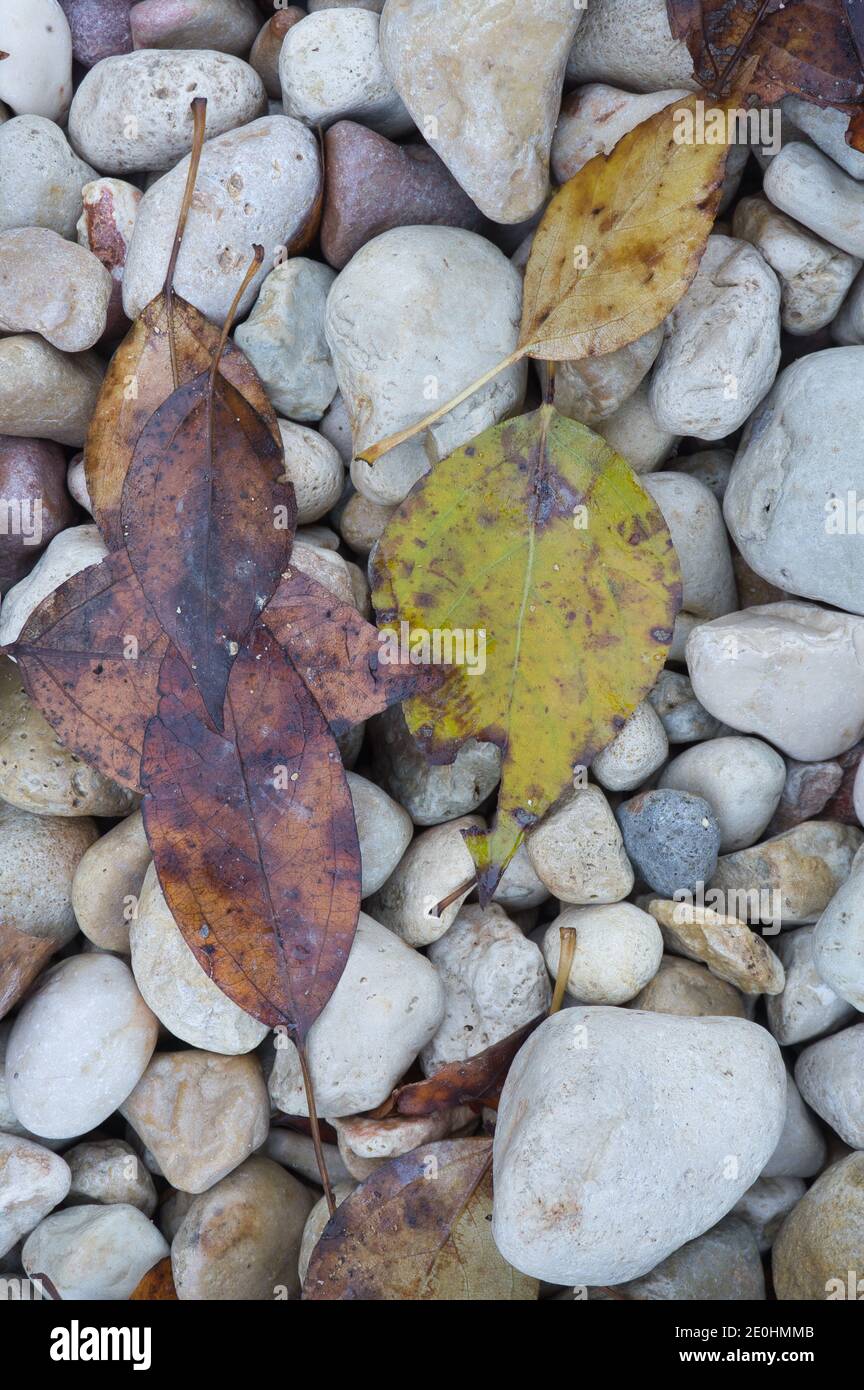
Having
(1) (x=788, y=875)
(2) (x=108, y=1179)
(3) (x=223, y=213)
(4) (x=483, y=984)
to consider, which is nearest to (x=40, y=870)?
(2) (x=108, y=1179)

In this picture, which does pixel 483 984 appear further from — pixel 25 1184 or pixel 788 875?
pixel 25 1184

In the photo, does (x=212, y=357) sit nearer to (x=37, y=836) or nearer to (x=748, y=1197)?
(x=37, y=836)

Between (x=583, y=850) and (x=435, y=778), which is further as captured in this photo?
(x=435, y=778)

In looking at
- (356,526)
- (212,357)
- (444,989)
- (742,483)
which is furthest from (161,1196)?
(742,483)

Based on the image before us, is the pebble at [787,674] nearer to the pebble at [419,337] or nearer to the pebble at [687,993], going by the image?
the pebble at [687,993]

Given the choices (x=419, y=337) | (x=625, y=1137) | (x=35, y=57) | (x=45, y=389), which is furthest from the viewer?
(x=35, y=57)
